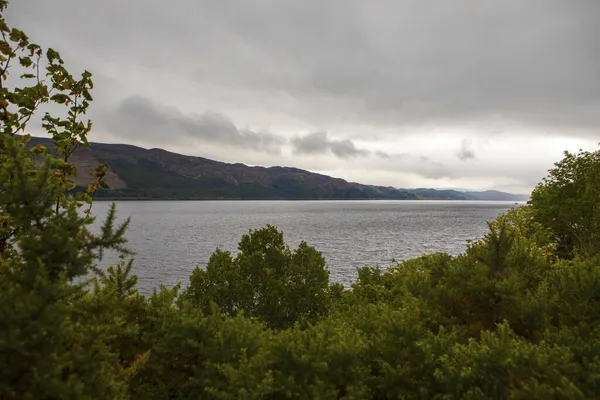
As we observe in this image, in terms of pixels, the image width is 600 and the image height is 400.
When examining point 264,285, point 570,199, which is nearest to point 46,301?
point 264,285

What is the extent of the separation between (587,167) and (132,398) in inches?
1963

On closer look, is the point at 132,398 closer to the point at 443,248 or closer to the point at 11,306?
the point at 11,306

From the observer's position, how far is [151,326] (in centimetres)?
968

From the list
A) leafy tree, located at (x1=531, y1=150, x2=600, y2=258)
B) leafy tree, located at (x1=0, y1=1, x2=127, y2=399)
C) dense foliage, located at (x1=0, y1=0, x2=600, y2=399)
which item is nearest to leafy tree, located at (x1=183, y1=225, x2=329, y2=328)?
dense foliage, located at (x1=0, y1=0, x2=600, y2=399)

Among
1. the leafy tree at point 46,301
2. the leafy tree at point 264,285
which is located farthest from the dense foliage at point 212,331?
the leafy tree at point 264,285

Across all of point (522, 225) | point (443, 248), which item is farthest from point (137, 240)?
point (522, 225)

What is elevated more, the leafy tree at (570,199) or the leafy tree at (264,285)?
the leafy tree at (570,199)

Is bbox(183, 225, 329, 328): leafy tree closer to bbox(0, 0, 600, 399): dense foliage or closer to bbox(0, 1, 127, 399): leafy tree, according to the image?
bbox(0, 0, 600, 399): dense foliage

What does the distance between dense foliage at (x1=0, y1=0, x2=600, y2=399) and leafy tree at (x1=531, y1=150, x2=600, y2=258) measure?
32404mm

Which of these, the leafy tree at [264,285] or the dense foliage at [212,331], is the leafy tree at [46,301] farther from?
the leafy tree at [264,285]

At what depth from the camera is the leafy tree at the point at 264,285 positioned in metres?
20.1

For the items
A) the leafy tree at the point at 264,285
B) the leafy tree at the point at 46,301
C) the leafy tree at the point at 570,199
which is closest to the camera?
the leafy tree at the point at 46,301

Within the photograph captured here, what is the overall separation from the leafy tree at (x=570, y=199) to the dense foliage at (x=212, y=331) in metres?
32.4

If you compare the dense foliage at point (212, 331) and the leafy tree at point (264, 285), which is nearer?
the dense foliage at point (212, 331)
